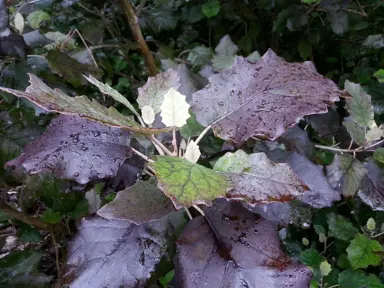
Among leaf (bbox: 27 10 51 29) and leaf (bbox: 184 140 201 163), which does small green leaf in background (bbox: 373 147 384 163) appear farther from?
leaf (bbox: 27 10 51 29)

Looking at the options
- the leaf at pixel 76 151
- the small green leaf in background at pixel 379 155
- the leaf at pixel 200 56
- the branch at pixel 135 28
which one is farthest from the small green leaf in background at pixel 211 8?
the leaf at pixel 76 151

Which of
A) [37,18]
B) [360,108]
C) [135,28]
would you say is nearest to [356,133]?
[360,108]

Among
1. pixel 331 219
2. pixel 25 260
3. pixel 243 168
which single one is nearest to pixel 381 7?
pixel 331 219

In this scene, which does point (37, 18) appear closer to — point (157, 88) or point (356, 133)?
point (157, 88)

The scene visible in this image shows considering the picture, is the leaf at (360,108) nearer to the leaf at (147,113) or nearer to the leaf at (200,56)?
the leaf at (147,113)

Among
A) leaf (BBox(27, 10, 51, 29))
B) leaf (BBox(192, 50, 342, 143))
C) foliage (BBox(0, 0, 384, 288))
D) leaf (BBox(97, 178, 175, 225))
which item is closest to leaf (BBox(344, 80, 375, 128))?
foliage (BBox(0, 0, 384, 288))

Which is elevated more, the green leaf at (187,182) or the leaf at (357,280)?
the green leaf at (187,182)
